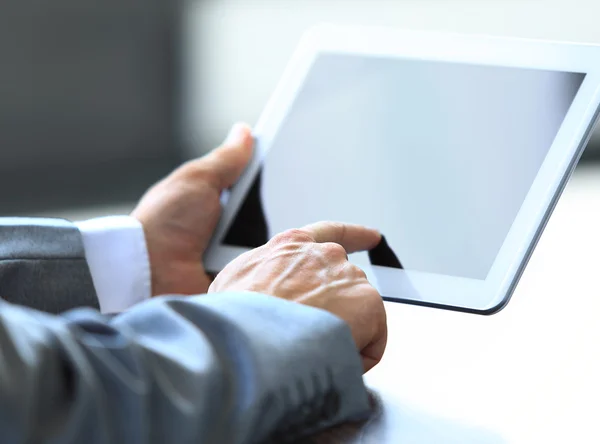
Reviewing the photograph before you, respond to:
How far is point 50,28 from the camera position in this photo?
2.00 m

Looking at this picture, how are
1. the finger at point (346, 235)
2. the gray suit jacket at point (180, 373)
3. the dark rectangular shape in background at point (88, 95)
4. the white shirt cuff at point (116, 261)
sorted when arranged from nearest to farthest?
1. the gray suit jacket at point (180, 373)
2. the finger at point (346, 235)
3. the white shirt cuff at point (116, 261)
4. the dark rectangular shape in background at point (88, 95)

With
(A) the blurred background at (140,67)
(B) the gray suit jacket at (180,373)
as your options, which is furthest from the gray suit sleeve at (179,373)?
(A) the blurred background at (140,67)

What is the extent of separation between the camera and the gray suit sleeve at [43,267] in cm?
69

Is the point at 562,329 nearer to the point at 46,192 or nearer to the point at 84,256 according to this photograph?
the point at 84,256

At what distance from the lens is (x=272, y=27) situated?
2207 mm

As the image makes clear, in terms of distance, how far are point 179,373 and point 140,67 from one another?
5.56 feet

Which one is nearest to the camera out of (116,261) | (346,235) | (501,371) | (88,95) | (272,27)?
(501,371)

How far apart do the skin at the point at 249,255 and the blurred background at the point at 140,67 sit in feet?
3.25

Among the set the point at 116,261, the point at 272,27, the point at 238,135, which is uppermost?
the point at 238,135

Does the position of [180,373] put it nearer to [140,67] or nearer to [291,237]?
[291,237]

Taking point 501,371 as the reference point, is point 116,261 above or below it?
below

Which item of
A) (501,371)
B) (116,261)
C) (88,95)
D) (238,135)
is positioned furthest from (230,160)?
(88,95)

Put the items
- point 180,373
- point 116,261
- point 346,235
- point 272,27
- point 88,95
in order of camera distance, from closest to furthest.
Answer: point 180,373
point 346,235
point 116,261
point 88,95
point 272,27

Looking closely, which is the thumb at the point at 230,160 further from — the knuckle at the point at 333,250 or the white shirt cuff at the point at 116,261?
the knuckle at the point at 333,250
